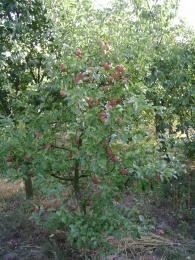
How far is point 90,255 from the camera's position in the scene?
11.9 ft

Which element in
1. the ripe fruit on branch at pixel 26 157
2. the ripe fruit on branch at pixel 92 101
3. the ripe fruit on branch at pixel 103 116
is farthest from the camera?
the ripe fruit on branch at pixel 26 157

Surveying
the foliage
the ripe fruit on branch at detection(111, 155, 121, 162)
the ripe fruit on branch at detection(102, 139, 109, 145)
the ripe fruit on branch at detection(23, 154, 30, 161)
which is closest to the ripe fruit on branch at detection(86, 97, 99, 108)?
the foliage

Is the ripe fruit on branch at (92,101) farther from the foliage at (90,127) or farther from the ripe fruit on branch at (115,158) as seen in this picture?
the ripe fruit on branch at (115,158)

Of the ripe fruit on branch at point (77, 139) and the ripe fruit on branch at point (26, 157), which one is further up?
the ripe fruit on branch at point (77, 139)

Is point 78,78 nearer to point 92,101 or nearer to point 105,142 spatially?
point 92,101

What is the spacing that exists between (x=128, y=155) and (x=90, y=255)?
1208 millimetres

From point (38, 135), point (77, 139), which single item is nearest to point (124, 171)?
point (77, 139)

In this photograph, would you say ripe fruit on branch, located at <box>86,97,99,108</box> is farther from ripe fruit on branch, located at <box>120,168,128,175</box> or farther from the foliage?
ripe fruit on branch, located at <box>120,168,128,175</box>

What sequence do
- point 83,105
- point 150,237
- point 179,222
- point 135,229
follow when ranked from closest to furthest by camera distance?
point 83,105 → point 135,229 → point 150,237 → point 179,222

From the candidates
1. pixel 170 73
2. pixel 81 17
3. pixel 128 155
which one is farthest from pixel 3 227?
pixel 170 73

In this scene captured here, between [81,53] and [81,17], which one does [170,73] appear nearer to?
[81,17]

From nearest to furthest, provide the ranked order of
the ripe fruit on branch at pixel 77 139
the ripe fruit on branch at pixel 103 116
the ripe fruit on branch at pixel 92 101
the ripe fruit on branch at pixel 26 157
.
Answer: the ripe fruit on branch at pixel 103 116, the ripe fruit on branch at pixel 92 101, the ripe fruit on branch at pixel 77 139, the ripe fruit on branch at pixel 26 157

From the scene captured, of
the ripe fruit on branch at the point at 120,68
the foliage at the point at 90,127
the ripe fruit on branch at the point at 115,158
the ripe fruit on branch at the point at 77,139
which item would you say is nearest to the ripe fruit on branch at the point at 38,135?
the foliage at the point at 90,127

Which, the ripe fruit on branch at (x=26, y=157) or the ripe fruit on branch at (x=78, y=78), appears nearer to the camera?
the ripe fruit on branch at (x=78, y=78)
